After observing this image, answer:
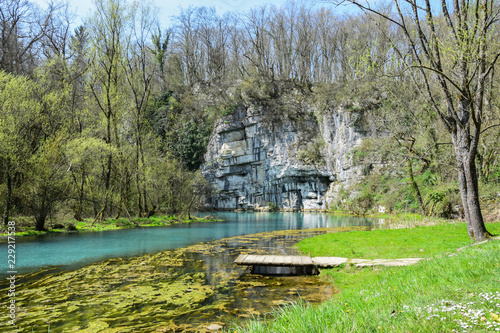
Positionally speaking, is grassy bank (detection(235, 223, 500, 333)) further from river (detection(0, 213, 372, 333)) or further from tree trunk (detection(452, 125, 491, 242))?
tree trunk (detection(452, 125, 491, 242))

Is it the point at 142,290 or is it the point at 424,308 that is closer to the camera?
the point at 424,308

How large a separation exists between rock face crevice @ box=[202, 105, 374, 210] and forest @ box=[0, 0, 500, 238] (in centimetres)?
226

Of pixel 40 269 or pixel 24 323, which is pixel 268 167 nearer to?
pixel 40 269

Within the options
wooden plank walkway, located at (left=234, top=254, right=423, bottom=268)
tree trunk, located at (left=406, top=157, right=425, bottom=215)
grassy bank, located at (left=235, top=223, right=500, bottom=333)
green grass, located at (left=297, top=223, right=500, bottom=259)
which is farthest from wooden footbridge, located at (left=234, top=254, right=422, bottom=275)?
tree trunk, located at (left=406, top=157, right=425, bottom=215)

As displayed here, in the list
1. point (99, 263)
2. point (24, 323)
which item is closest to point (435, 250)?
point (24, 323)

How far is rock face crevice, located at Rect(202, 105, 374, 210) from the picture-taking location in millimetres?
40812

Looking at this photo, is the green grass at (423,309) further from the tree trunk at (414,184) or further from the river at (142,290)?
the tree trunk at (414,184)

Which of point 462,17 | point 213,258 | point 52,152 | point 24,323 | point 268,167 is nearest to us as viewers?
point 24,323

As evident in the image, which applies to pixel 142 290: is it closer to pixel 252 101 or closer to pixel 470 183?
pixel 470 183

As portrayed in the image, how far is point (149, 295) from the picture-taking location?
19.9 feet

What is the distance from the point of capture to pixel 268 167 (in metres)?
43.1

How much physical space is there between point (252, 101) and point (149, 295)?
40089mm

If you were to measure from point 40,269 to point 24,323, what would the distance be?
445 cm

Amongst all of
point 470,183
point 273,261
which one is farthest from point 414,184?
point 273,261
